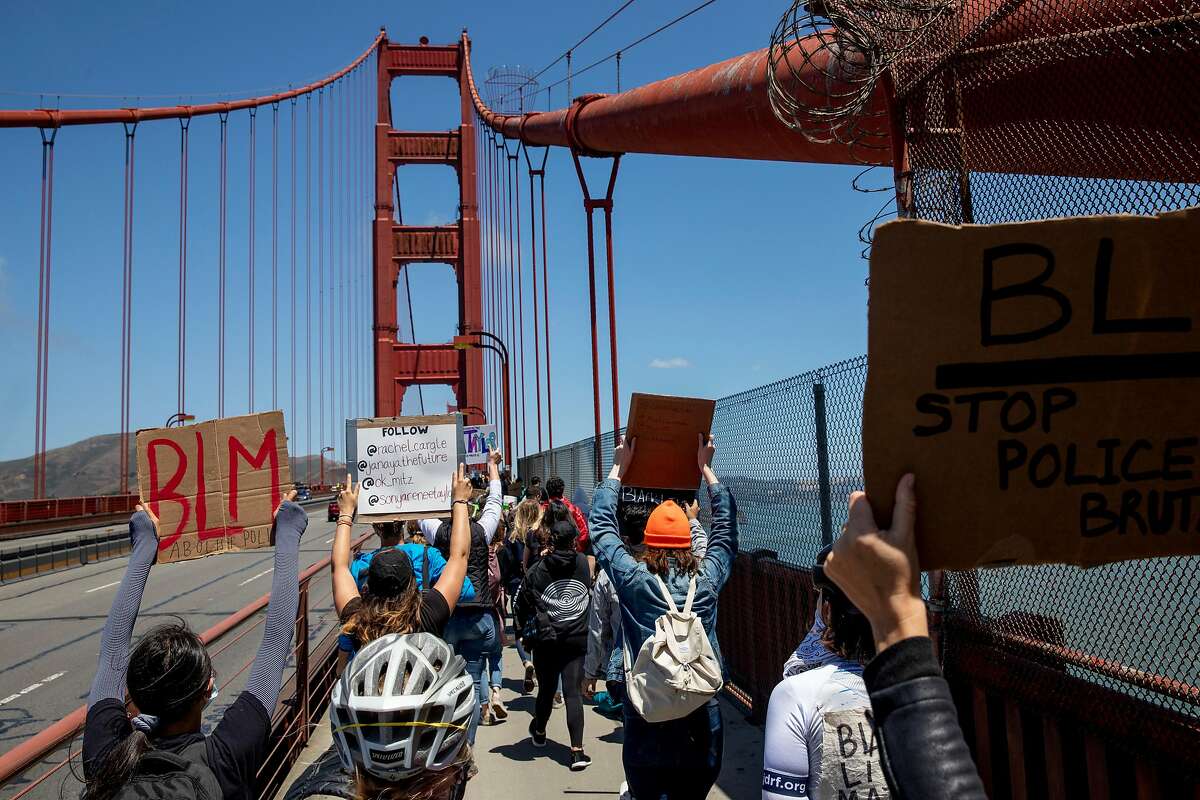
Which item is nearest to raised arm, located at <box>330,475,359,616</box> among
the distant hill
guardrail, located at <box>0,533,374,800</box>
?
guardrail, located at <box>0,533,374,800</box>

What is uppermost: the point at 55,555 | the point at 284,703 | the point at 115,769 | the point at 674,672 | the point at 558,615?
the point at 115,769

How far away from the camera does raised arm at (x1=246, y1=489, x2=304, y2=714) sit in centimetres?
233

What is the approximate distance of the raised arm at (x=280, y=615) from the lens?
7.66 feet

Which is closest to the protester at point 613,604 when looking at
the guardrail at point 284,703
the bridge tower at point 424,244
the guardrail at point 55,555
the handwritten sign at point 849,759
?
the guardrail at point 284,703

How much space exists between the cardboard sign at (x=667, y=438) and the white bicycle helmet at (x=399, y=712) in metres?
1.74

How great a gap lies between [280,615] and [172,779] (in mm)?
736

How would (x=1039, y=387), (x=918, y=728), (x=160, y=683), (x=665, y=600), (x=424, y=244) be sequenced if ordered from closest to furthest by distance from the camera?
1. (x=918, y=728)
2. (x=1039, y=387)
3. (x=160, y=683)
4. (x=665, y=600)
5. (x=424, y=244)

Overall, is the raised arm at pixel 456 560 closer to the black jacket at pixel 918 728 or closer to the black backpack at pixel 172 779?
the black backpack at pixel 172 779

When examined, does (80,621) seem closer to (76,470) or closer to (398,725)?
(398,725)

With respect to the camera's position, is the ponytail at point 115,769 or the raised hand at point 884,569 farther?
the ponytail at point 115,769

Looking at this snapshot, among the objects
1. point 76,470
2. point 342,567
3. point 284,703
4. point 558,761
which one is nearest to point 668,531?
point 342,567

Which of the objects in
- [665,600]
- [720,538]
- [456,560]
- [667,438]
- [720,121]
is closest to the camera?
[456,560]

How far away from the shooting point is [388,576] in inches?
112

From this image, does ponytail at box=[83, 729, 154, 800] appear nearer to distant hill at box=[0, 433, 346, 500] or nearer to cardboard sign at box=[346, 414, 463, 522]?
cardboard sign at box=[346, 414, 463, 522]
